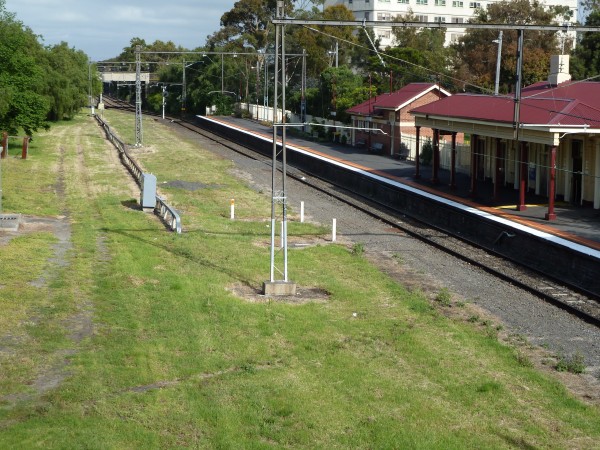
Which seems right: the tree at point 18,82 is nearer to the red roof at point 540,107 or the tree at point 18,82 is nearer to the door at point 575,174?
the red roof at point 540,107

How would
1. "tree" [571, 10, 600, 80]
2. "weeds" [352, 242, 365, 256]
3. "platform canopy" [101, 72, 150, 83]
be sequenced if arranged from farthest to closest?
"platform canopy" [101, 72, 150, 83]
"tree" [571, 10, 600, 80]
"weeds" [352, 242, 365, 256]

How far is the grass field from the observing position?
35.2 feet

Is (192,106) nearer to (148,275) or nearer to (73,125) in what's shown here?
(73,125)

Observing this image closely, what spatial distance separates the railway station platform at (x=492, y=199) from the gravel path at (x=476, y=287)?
130 inches

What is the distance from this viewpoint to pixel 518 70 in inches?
966

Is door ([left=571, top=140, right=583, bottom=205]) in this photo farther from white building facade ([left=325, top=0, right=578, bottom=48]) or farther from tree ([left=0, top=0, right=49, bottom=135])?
white building facade ([left=325, top=0, right=578, bottom=48])

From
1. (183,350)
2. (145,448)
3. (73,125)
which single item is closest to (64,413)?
(145,448)

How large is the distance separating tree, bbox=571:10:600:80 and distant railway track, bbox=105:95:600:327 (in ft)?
96.8

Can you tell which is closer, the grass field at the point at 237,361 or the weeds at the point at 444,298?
the grass field at the point at 237,361

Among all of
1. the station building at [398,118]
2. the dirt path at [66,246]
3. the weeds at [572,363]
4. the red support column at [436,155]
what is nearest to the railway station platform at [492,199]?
the red support column at [436,155]

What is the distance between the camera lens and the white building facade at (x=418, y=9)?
105250 mm

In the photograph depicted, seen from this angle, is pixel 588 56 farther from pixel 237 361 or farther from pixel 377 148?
pixel 237 361

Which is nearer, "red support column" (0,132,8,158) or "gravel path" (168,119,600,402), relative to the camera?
"gravel path" (168,119,600,402)

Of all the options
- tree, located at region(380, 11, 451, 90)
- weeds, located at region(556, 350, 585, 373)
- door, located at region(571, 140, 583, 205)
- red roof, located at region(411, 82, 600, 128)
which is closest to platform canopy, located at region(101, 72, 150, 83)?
tree, located at region(380, 11, 451, 90)
